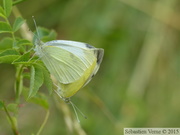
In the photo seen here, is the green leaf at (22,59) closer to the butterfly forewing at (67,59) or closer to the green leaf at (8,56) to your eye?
the green leaf at (8,56)

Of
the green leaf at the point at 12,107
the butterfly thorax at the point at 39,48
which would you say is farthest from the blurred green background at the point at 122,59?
the green leaf at the point at 12,107

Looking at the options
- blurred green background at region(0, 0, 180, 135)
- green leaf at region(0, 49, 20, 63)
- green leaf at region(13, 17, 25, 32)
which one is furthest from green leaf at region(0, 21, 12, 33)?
blurred green background at region(0, 0, 180, 135)

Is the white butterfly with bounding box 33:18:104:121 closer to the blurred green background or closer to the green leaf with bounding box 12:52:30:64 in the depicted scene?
the green leaf with bounding box 12:52:30:64

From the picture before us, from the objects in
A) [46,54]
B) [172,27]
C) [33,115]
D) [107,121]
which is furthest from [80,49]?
[172,27]

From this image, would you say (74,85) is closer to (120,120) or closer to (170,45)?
(120,120)

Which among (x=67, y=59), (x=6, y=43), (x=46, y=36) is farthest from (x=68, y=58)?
(x=6, y=43)

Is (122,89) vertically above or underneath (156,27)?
underneath

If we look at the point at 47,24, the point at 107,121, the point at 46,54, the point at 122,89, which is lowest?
the point at 107,121
